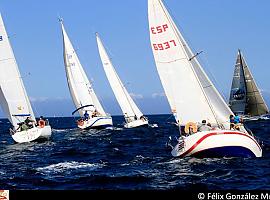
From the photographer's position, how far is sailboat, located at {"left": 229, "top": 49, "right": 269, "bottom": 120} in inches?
2621

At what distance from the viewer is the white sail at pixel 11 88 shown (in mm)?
39469

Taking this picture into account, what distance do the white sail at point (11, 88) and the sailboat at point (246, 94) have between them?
37.2m

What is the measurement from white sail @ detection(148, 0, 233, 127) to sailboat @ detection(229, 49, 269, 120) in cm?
4459

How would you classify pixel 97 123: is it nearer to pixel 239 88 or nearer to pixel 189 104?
pixel 239 88

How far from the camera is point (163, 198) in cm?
441

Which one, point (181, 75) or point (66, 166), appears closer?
point (66, 166)

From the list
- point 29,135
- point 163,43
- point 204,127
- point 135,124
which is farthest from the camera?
point 135,124

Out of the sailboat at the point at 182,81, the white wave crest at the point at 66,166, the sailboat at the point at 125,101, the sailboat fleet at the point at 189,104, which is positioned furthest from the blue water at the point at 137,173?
the sailboat at the point at 125,101

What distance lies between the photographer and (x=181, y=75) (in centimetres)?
2353

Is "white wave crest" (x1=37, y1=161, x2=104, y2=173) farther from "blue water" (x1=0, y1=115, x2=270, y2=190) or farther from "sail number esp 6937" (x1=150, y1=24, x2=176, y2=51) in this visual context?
"sail number esp 6937" (x1=150, y1=24, x2=176, y2=51)

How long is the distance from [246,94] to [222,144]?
49.1 meters

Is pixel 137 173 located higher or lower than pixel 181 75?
lower

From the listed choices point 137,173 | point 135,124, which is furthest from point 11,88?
point 137,173

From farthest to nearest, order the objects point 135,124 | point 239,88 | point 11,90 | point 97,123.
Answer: point 239,88 → point 135,124 → point 97,123 → point 11,90
